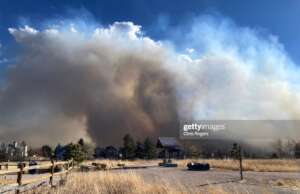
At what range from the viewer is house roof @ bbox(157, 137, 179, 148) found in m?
80.8

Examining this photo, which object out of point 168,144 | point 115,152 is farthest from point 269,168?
point 115,152

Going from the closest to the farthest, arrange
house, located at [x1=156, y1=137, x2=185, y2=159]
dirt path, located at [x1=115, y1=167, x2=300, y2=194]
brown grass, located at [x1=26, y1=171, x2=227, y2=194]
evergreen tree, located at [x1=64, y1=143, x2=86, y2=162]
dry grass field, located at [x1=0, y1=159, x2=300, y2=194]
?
brown grass, located at [x1=26, y1=171, x2=227, y2=194]
dry grass field, located at [x1=0, y1=159, x2=300, y2=194]
dirt path, located at [x1=115, y1=167, x2=300, y2=194]
evergreen tree, located at [x1=64, y1=143, x2=86, y2=162]
house, located at [x1=156, y1=137, x2=185, y2=159]

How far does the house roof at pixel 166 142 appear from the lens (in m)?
80.8

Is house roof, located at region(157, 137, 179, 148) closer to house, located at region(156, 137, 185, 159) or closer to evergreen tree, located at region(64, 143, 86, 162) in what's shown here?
house, located at region(156, 137, 185, 159)

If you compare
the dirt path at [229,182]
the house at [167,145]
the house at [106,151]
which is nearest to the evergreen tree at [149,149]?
the house at [167,145]

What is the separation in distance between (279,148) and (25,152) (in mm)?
86988

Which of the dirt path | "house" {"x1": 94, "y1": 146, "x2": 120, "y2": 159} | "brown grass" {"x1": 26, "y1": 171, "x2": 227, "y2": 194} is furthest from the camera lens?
"house" {"x1": 94, "y1": 146, "x2": 120, "y2": 159}

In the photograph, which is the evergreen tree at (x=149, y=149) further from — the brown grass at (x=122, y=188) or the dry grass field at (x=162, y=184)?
the brown grass at (x=122, y=188)

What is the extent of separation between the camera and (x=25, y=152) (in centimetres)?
13500

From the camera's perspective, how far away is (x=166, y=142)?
8219cm

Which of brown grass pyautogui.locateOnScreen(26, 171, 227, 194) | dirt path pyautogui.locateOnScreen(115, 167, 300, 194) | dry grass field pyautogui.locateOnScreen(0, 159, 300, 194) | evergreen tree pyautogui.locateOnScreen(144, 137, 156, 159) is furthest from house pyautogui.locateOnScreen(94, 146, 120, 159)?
brown grass pyautogui.locateOnScreen(26, 171, 227, 194)

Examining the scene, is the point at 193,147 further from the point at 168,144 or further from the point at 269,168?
the point at 269,168

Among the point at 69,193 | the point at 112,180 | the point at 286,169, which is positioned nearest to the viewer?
the point at 69,193

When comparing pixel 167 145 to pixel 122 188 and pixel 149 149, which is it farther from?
pixel 122 188
